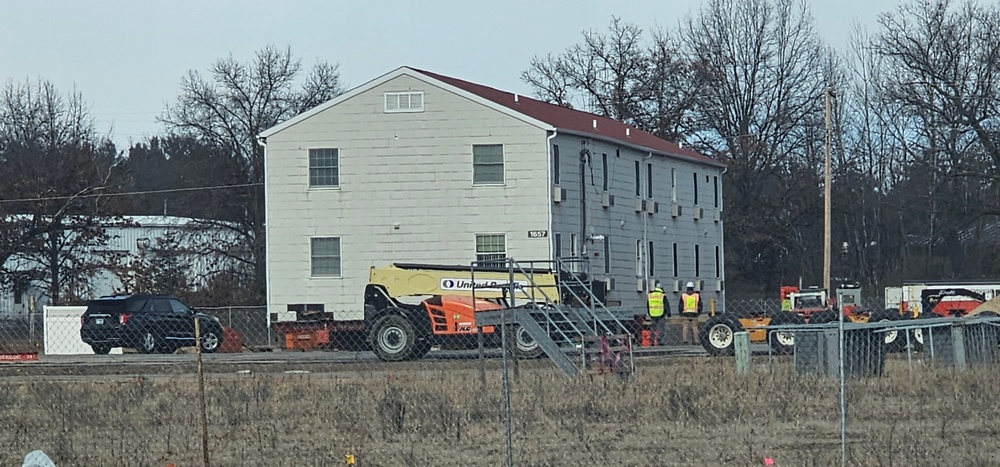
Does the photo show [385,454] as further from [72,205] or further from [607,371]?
[72,205]

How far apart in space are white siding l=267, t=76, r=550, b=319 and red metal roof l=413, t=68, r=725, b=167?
1417mm

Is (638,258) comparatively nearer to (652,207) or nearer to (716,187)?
(652,207)

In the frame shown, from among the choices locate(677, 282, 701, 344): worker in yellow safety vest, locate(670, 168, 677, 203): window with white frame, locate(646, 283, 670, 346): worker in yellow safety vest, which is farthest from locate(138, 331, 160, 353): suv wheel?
locate(670, 168, 677, 203): window with white frame

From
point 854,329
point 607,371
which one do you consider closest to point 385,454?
point 607,371

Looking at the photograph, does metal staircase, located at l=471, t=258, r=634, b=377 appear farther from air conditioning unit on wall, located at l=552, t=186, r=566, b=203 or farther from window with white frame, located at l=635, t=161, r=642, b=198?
window with white frame, located at l=635, t=161, r=642, b=198

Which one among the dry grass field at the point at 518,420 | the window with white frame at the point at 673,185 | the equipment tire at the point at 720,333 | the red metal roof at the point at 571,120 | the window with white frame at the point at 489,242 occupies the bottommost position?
the dry grass field at the point at 518,420

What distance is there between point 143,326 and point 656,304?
12.0m

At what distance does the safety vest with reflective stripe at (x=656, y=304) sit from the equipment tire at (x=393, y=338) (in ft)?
29.7

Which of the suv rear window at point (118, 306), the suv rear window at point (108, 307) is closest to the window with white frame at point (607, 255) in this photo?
the suv rear window at point (118, 306)

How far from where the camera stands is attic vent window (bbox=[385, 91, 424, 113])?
41625 mm

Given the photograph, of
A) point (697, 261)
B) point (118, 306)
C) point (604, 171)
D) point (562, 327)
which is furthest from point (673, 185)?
point (562, 327)

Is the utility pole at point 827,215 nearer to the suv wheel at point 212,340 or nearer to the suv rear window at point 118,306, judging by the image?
the suv wheel at point 212,340

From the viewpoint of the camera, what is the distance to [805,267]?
67875 millimetres

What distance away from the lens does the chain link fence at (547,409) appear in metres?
13.2
